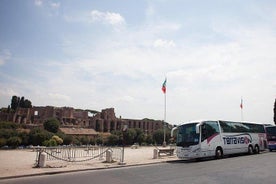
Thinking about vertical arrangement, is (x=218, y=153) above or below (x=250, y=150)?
below

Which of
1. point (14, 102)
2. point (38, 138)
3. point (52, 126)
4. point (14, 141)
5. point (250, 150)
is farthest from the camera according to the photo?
point (14, 102)

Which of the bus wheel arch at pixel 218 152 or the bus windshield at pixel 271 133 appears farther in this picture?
the bus windshield at pixel 271 133

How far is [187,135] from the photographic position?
19.7 meters

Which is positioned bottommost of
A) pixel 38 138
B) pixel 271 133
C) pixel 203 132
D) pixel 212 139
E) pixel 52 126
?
pixel 38 138

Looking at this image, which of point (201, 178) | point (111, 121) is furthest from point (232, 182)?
point (111, 121)

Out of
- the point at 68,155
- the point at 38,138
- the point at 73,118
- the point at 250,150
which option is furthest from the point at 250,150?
the point at 73,118

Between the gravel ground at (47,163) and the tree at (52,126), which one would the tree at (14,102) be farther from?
the gravel ground at (47,163)

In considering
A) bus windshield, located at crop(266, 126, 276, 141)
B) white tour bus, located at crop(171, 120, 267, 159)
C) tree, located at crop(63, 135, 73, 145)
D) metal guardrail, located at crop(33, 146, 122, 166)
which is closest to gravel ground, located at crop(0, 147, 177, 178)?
metal guardrail, located at crop(33, 146, 122, 166)

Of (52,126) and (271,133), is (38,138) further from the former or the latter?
(271,133)

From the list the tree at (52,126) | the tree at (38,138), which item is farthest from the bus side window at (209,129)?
the tree at (52,126)

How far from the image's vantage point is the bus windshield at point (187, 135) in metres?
19.1

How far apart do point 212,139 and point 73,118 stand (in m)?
121

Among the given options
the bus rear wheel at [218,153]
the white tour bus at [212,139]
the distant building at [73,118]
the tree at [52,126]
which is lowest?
the bus rear wheel at [218,153]

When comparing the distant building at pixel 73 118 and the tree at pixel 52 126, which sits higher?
the distant building at pixel 73 118
